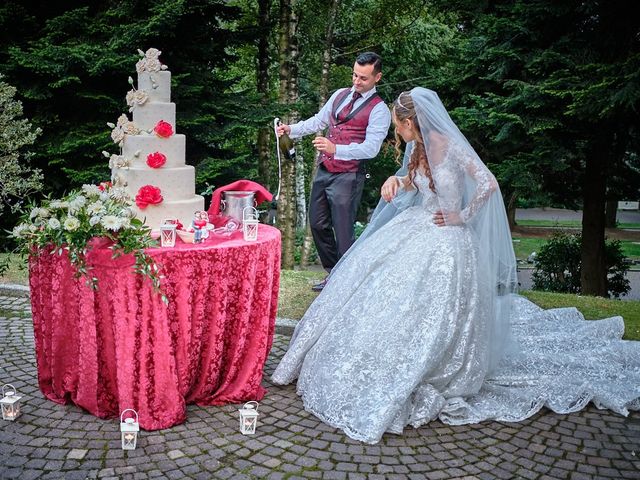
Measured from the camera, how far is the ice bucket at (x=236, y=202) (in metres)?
4.40

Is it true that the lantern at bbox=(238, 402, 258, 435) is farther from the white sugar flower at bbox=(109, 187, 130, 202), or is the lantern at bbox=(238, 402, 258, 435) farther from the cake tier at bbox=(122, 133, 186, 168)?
the cake tier at bbox=(122, 133, 186, 168)

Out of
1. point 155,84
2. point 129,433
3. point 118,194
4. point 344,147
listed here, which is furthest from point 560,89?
point 129,433

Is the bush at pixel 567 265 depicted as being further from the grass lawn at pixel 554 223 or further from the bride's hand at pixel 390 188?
the grass lawn at pixel 554 223

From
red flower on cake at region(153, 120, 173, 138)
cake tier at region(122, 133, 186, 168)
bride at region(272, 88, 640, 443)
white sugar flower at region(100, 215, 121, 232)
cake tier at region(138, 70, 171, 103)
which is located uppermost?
cake tier at region(138, 70, 171, 103)

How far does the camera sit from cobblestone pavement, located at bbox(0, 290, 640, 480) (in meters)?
3.26

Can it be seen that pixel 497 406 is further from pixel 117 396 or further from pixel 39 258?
pixel 39 258

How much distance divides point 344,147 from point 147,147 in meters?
2.11

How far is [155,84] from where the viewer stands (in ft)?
13.5

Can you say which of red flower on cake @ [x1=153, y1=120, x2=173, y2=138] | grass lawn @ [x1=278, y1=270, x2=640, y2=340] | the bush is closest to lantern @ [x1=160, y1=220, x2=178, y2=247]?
red flower on cake @ [x1=153, y1=120, x2=173, y2=138]

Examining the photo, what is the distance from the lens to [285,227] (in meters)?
12.6

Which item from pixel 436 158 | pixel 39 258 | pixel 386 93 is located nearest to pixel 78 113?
pixel 386 93

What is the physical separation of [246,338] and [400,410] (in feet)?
3.56

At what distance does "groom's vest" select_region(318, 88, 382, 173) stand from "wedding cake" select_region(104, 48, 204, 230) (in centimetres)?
199

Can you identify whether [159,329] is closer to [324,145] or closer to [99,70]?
[324,145]
